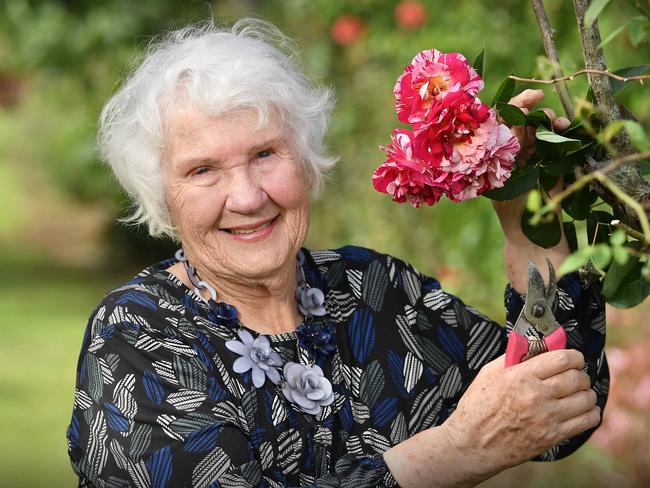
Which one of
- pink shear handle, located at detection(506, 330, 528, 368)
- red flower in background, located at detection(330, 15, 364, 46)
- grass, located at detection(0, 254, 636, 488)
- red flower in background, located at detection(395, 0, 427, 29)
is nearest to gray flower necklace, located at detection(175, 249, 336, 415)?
pink shear handle, located at detection(506, 330, 528, 368)

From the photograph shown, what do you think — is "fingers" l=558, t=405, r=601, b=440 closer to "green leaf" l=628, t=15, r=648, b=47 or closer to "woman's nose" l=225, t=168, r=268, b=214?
"green leaf" l=628, t=15, r=648, b=47

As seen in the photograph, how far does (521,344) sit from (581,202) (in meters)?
0.28

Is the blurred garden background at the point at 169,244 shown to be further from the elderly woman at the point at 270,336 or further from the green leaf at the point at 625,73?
the elderly woman at the point at 270,336

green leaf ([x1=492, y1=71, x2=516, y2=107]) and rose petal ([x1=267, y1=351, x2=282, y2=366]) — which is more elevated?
green leaf ([x1=492, y1=71, x2=516, y2=107])

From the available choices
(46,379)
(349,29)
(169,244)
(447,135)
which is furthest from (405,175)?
(169,244)

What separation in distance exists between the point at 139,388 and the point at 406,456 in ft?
1.75

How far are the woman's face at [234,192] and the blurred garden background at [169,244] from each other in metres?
0.45

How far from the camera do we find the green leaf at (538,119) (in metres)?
1.84

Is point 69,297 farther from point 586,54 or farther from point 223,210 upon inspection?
point 586,54

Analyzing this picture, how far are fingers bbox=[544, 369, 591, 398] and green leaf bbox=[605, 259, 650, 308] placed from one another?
0.16 m

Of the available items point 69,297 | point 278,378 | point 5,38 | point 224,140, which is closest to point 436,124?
point 224,140

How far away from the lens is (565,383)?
182 cm

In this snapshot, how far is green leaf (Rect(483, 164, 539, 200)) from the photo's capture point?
1.86 meters

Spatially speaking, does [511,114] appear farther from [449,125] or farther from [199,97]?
[199,97]
